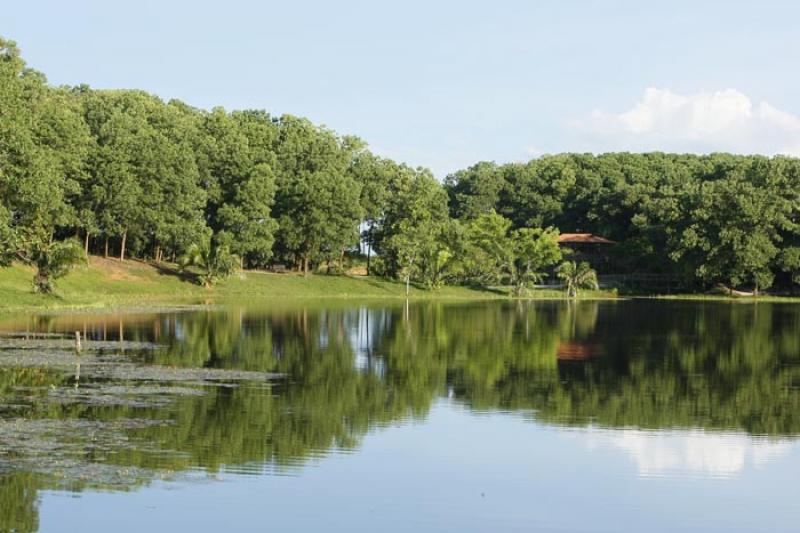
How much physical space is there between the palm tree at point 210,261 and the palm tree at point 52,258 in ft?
86.6

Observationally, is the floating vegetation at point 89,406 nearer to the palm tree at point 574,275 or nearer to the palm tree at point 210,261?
the palm tree at point 210,261

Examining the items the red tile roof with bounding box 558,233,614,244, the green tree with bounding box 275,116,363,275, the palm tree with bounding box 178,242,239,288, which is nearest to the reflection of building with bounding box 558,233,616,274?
the red tile roof with bounding box 558,233,614,244

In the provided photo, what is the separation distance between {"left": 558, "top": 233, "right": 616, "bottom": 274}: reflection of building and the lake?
8255 cm

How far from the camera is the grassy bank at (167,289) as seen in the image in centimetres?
6919

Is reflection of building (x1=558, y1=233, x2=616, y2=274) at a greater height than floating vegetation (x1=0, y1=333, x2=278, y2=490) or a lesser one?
greater

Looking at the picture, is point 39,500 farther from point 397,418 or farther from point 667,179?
point 667,179

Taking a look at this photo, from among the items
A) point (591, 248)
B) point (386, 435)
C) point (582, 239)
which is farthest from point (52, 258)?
point (591, 248)

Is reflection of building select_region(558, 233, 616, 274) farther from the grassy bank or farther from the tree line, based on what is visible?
the grassy bank

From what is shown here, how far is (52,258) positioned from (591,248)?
82687 mm

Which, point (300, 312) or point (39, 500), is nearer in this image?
point (39, 500)

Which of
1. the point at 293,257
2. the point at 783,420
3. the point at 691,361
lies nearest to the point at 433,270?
the point at 293,257

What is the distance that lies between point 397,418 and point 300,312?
44.4 metres

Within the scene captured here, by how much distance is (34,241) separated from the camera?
2438 inches

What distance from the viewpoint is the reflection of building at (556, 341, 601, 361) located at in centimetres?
4591
